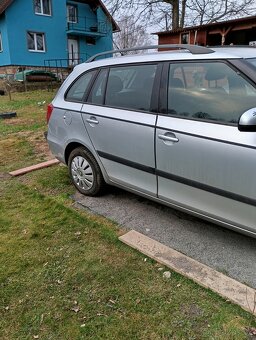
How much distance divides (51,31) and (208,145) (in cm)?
2370

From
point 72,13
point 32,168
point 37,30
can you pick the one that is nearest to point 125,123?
point 32,168

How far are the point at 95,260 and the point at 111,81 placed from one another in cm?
185

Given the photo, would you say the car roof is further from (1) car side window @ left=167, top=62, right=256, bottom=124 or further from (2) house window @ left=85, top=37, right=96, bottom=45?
(2) house window @ left=85, top=37, right=96, bottom=45

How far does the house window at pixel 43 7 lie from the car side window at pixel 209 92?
903 inches

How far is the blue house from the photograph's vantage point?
21.0 metres

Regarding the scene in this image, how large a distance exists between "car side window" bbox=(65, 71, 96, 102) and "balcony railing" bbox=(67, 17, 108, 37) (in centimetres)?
2209

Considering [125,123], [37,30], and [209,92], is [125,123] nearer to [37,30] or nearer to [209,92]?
[209,92]

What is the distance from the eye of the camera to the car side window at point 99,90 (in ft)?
11.3

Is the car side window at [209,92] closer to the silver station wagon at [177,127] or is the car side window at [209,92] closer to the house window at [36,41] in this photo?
the silver station wagon at [177,127]

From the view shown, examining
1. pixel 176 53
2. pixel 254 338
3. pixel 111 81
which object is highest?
pixel 176 53

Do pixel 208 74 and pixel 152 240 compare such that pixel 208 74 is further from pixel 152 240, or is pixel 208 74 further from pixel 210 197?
pixel 152 240

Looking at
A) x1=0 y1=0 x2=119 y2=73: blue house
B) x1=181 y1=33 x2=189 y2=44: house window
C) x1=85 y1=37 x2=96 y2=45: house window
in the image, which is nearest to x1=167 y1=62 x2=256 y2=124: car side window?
x1=181 y1=33 x2=189 y2=44: house window

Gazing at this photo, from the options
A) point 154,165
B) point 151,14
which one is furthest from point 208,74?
point 151,14

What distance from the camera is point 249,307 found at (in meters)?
2.14
